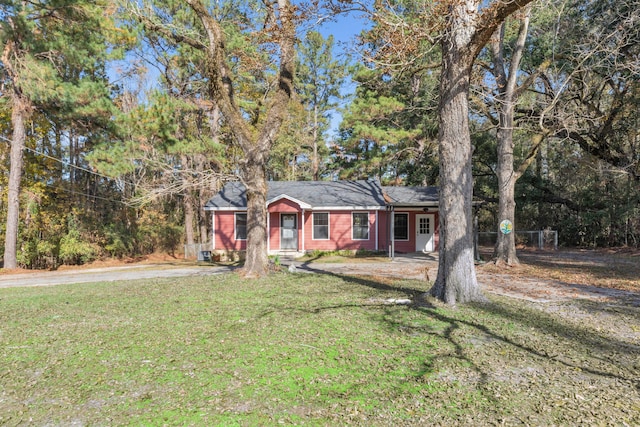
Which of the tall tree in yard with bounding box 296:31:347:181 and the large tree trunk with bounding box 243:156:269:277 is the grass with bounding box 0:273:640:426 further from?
the tall tree in yard with bounding box 296:31:347:181

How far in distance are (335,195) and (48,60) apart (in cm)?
1341

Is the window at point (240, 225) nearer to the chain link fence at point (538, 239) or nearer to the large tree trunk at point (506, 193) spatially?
the large tree trunk at point (506, 193)

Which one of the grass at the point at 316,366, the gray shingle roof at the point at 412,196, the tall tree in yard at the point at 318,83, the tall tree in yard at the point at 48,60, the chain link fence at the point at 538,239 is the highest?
the tall tree in yard at the point at 318,83

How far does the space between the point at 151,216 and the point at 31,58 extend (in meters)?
10.0

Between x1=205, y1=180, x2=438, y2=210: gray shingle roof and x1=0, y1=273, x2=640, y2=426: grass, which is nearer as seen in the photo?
x1=0, y1=273, x2=640, y2=426: grass

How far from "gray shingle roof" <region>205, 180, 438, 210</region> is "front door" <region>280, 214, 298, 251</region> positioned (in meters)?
1.09

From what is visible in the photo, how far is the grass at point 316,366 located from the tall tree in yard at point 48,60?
10679mm

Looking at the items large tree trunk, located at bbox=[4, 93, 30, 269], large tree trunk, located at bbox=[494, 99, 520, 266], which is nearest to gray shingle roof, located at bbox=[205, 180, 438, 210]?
large tree trunk, located at bbox=[494, 99, 520, 266]

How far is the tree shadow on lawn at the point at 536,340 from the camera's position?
138 inches

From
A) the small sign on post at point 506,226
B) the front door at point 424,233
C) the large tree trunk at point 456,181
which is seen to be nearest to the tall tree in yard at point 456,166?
the large tree trunk at point 456,181

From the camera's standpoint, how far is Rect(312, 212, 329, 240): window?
18.2m

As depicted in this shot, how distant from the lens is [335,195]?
18969 mm

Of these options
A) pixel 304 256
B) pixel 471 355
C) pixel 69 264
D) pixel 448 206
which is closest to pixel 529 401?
pixel 471 355

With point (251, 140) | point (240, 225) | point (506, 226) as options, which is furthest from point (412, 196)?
Answer: point (251, 140)
